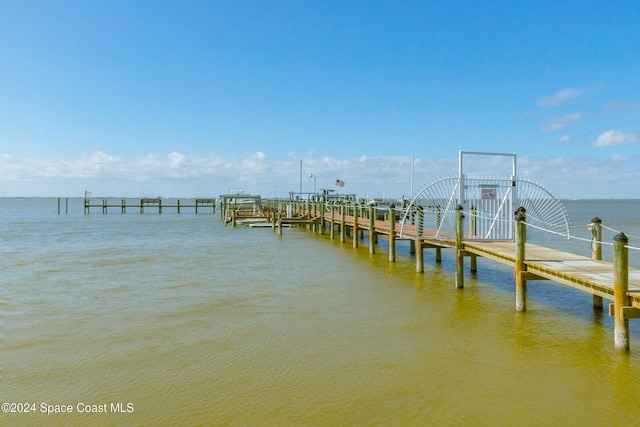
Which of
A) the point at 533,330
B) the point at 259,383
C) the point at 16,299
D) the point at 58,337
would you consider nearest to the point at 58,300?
the point at 16,299

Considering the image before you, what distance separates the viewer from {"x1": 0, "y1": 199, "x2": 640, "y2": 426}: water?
5.11m

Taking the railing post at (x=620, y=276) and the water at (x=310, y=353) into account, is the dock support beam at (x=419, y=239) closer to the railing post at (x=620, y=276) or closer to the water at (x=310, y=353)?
the water at (x=310, y=353)

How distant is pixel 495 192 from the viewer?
467 inches

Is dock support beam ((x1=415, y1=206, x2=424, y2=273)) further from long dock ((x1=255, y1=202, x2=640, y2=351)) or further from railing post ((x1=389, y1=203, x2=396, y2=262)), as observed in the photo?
railing post ((x1=389, y1=203, x2=396, y2=262))

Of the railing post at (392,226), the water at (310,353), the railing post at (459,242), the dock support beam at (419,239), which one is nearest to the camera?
the water at (310,353)

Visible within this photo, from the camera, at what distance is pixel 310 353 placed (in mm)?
6906

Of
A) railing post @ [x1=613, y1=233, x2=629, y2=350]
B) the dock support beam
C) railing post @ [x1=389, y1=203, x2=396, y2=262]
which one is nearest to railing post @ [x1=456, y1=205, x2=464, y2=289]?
the dock support beam

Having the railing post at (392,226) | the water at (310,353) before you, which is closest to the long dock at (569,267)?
the water at (310,353)

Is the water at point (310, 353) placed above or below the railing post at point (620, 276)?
below

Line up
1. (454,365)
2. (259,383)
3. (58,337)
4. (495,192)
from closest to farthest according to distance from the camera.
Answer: (259,383) → (454,365) → (58,337) → (495,192)

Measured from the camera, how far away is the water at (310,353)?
16.8 feet

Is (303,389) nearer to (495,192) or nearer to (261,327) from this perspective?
(261,327)

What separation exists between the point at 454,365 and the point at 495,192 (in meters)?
6.64

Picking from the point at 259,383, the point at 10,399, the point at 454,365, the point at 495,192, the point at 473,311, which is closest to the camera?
the point at 10,399
